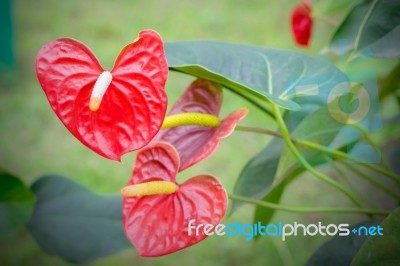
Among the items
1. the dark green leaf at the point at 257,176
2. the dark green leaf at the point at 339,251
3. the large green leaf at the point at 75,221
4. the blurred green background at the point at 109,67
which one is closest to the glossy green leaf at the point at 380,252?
the dark green leaf at the point at 339,251

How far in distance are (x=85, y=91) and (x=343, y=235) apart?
0.84 ft

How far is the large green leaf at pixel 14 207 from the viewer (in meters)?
0.63

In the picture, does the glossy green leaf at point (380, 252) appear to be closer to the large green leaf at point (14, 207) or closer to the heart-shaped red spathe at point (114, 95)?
the heart-shaped red spathe at point (114, 95)

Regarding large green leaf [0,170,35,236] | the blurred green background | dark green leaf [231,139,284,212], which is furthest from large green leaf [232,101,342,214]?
the blurred green background

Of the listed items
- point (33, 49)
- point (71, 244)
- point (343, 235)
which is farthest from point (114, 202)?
point (33, 49)

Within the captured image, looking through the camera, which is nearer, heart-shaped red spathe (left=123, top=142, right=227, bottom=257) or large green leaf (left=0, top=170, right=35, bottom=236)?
heart-shaped red spathe (left=123, top=142, right=227, bottom=257)

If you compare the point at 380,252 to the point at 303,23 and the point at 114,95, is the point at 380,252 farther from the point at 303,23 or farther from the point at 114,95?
the point at 303,23

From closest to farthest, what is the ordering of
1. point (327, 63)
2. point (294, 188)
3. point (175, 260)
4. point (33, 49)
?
point (327, 63) < point (175, 260) < point (294, 188) < point (33, 49)

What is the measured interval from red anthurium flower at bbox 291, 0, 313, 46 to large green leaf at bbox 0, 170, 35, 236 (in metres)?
0.38

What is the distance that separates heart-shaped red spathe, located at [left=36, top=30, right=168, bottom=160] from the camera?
38 cm

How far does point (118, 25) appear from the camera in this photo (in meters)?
2.11

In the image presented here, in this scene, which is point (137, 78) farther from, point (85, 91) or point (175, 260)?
point (175, 260)

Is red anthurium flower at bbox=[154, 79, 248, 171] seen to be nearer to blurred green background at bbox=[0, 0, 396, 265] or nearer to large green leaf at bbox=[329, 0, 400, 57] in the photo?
large green leaf at bbox=[329, 0, 400, 57]

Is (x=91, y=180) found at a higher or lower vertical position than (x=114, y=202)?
lower
